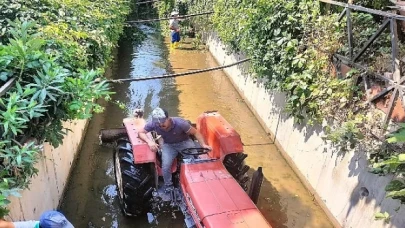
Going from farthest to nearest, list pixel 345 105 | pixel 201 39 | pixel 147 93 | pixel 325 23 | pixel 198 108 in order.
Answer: pixel 201 39, pixel 147 93, pixel 198 108, pixel 325 23, pixel 345 105

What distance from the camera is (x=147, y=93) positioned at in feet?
31.1

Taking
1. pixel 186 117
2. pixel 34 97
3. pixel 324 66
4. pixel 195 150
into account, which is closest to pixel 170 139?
pixel 195 150

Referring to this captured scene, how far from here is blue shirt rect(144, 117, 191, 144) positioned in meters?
4.65

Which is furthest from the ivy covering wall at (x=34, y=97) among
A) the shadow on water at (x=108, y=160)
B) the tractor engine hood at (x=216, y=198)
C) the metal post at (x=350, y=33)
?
the metal post at (x=350, y=33)

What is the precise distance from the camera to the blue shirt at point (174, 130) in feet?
15.3

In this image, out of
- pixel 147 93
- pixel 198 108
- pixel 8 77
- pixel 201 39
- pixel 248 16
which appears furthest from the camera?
pixel 201 39

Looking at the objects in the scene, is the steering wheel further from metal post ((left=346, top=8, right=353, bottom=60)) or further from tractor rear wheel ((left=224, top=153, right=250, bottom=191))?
metal post ((left=346, top=8, right=353, bottom=60))

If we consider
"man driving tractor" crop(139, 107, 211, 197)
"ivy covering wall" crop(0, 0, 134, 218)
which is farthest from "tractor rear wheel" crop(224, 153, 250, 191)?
"ivy covering wall" crop(0, 0, 134, 218)

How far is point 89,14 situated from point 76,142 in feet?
8.58

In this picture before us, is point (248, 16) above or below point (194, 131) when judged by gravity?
above

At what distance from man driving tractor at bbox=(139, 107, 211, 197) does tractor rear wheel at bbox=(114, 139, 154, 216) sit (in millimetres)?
238

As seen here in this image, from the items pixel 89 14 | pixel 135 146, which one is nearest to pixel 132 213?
pixel 135 146

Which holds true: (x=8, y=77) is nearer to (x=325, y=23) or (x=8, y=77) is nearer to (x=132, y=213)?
(x=132, y=213)

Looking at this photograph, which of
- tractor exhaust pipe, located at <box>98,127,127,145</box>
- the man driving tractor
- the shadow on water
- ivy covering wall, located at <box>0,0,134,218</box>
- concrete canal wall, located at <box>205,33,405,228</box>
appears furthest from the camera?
tractor exhaust pipe, located at <box>98,127,127,145</box>
